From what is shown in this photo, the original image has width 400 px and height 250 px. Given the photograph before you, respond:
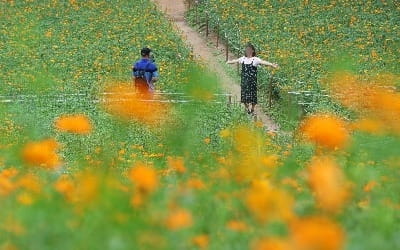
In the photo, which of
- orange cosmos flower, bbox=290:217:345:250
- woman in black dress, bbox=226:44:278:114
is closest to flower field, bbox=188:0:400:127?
woman in black dress, bbox=226:44:278:114

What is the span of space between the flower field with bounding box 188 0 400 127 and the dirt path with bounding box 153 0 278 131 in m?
0.30

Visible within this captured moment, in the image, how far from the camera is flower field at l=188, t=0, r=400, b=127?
55.5ft

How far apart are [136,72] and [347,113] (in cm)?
311

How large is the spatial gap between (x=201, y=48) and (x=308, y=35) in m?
2.55

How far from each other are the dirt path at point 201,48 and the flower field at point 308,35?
299 millimetres

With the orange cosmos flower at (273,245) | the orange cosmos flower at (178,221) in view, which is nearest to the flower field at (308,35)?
the orange cosmos flower at (178,221)

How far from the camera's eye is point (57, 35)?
76.0 ft

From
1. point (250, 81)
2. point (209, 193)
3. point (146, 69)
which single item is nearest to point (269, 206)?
point (209, 193)

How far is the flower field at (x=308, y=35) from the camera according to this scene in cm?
1691

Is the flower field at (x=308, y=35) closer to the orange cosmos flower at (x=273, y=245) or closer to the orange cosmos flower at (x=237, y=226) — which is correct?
the orange cosmos flower at (x=237, y=226)

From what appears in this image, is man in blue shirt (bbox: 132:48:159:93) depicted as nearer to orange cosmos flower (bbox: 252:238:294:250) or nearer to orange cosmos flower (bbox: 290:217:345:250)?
orange cosmos flower (bbox: 252:238:294:250)

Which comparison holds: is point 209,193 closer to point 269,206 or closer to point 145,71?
point 269,206

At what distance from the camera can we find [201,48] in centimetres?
2220

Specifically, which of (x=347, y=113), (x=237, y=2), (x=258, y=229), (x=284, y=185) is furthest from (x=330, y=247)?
(x=237, y=2)
